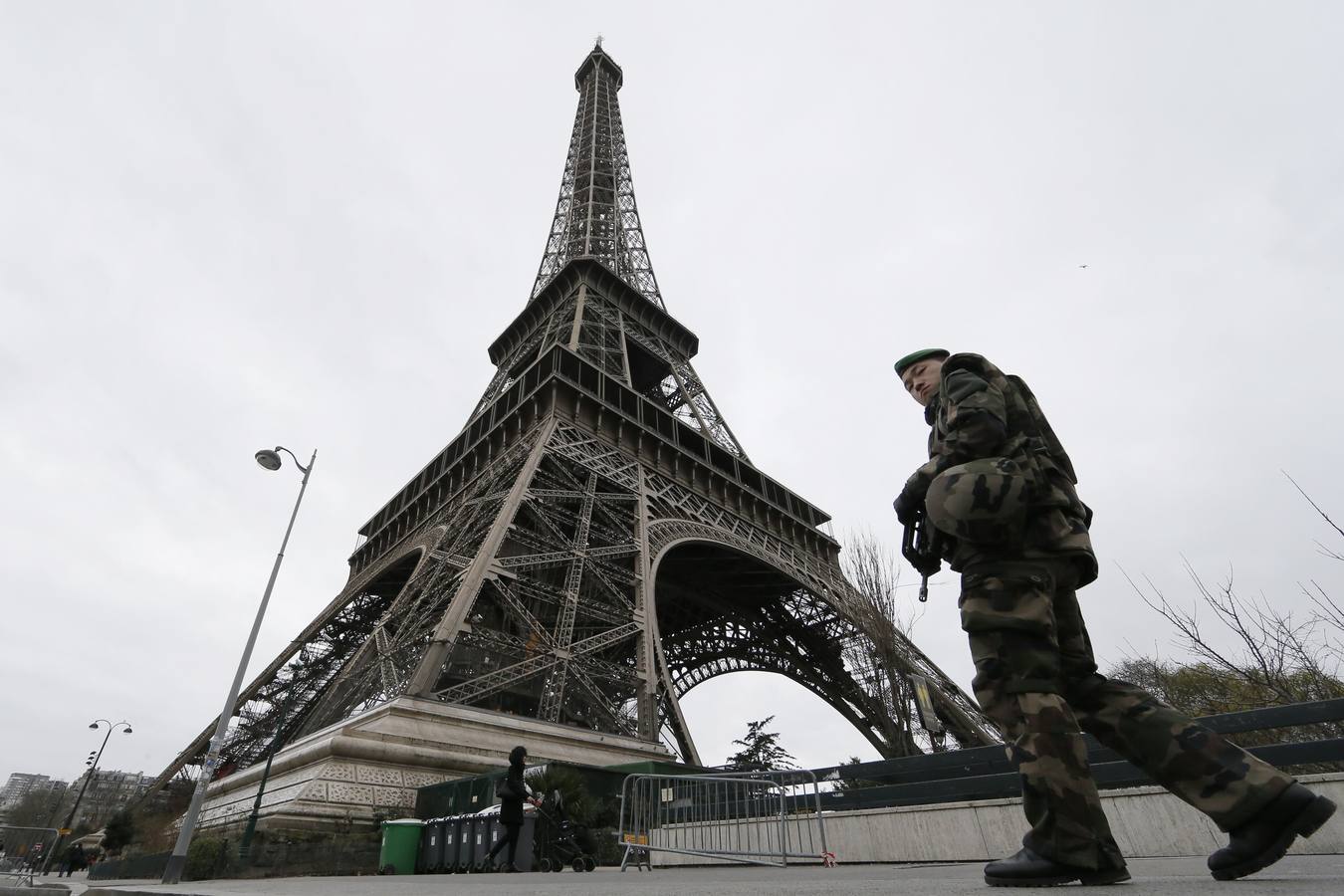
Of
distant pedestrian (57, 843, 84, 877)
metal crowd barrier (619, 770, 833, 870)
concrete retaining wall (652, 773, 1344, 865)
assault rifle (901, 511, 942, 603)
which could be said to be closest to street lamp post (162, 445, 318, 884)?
metal crowd barrier (619, 770, 833, 870)

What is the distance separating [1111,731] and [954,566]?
0.73 metres

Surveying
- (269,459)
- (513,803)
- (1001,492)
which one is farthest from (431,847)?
(1001,492)

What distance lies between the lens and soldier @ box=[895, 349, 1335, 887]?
1.94m

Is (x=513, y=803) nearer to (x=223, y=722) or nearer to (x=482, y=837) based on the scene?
(x=482, y=837)

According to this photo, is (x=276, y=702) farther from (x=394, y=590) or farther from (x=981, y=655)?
(x=981, y=655)

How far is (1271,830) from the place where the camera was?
186cm

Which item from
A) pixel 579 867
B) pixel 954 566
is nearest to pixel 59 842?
pixel 579 867

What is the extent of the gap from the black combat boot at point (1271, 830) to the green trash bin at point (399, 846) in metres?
9.89

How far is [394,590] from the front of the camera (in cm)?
2944

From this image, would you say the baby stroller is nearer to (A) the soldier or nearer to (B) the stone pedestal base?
(B) the stone pedestal base

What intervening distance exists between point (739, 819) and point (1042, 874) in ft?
17.8

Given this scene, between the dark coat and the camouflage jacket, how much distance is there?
6.28 metres

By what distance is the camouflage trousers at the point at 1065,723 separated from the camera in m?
1.99

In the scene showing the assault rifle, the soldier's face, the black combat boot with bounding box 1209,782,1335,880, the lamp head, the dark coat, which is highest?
the lamp head
